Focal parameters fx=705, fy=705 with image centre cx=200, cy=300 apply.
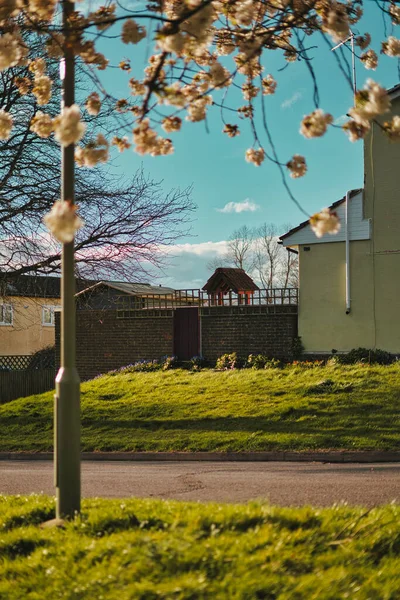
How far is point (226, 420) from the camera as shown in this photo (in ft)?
55.6

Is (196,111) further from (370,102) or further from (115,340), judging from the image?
(115,340)

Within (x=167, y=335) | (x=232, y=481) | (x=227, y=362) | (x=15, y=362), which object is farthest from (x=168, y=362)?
(x=232, y=481)

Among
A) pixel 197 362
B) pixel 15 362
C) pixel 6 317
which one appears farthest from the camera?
pixel 6 317

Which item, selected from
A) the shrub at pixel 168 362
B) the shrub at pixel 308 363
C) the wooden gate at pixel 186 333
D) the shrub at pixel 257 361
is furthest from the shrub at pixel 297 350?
the shrub at pixel 168 362

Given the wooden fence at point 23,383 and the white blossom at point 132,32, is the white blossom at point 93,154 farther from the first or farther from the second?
the wooden fence at point 23,383

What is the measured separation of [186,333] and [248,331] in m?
2.77

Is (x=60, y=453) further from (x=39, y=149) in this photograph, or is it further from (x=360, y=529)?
(x=39, y=149)

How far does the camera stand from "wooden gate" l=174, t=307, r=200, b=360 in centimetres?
2762

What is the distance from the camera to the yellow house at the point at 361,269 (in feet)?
76.8

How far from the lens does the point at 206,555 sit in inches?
175

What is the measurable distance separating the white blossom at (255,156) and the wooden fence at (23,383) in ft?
75.6

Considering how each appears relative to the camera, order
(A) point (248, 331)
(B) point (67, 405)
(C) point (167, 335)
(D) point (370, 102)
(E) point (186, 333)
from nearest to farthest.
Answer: (D) point (370, 102)
(B) point (67, 405)
(A) point (248, 331)
(E) point (186, 333)
(C) point (167, 335)

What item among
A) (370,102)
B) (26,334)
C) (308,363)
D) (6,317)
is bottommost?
(308,363)

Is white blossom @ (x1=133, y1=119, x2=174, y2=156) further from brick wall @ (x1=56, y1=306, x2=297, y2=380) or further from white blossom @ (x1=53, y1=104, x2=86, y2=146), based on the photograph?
brick wall @ (x1=56, y1=306, x2=297, y2=380)
